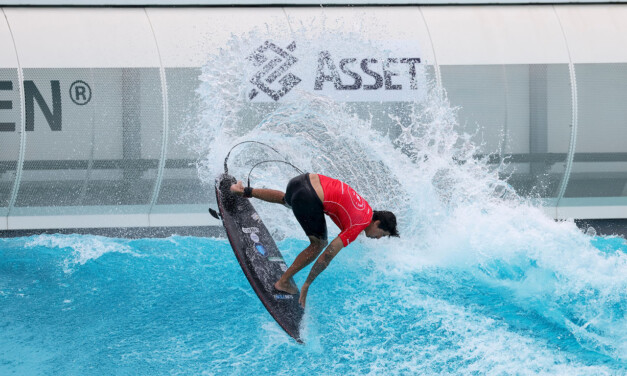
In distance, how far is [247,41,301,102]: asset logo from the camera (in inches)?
332

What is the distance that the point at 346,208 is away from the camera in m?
4.97

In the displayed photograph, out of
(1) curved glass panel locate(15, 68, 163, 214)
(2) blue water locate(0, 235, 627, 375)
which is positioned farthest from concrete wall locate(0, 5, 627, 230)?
(2) blue water locate(0, 235, 627, 375)

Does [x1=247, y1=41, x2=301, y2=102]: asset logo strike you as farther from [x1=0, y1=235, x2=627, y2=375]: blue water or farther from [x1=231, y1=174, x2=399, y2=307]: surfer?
[x1=231, y1=174, x2=399, y2=307]: surfer

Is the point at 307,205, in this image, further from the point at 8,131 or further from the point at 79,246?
the point at 8,131

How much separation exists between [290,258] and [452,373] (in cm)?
241

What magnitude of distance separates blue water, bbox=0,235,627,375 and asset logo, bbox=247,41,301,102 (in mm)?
2618

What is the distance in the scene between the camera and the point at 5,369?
4742mm

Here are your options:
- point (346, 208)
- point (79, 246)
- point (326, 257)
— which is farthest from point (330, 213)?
point (79, 246)

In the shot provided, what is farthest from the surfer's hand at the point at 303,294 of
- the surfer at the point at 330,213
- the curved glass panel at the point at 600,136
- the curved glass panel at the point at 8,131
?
the curved glass panel at the point at 600,136

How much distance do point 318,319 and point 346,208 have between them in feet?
3.12

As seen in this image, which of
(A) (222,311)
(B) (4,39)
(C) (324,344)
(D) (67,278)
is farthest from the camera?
(B) (4,39)

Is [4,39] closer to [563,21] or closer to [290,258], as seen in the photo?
→ [290,258]

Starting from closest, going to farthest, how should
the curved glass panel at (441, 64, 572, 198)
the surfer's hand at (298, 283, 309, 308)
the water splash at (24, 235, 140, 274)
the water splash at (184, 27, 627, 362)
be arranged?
the surfer's hand at (298, 283, 309, 308) → the water splash at (184, 27, 627, 362) → the water splash at (24, 235, 140, 274) → the curved glass panel at (441, 64, 572, 198)

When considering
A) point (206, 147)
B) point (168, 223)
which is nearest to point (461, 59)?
point (206, 147)
